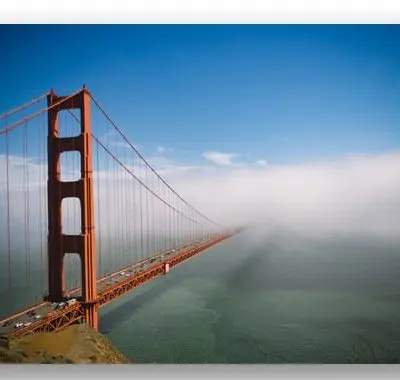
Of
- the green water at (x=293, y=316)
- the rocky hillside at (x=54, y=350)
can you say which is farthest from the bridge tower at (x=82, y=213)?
the green water at (x=293, y=316)

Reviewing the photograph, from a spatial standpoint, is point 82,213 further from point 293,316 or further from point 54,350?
point 293,316

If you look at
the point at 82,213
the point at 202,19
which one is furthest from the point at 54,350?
the point at 202,19

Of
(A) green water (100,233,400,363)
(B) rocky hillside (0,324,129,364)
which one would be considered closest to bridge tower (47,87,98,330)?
(B) rocky hillside (0,324,129,364)

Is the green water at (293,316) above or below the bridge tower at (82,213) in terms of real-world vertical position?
below

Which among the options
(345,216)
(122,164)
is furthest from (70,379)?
(345,216)

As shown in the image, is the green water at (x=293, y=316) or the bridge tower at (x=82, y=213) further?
the green water at (x=293, y=316)

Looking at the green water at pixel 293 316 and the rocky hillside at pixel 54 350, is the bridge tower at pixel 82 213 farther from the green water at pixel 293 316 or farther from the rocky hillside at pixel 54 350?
the green water at pixel 293 316
